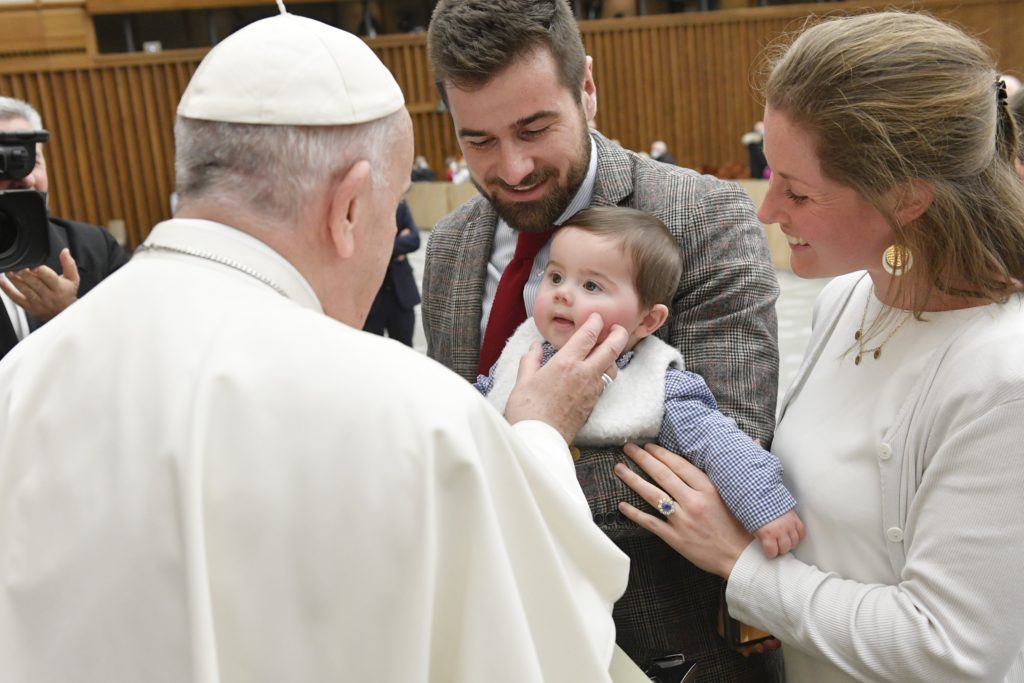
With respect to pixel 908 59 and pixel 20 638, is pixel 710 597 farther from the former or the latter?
→ pixel 20 638

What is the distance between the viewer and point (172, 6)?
14242mm

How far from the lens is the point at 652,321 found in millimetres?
2078

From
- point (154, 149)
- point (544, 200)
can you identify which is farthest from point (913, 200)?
point (154, 149)

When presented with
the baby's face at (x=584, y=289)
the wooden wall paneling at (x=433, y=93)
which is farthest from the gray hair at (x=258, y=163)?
the wooden wall paneling at (x=433, y=93)

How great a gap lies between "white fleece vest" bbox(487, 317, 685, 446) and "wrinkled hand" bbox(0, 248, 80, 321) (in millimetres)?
1836

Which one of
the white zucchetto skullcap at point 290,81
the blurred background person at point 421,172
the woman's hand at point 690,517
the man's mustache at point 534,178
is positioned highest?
the white zucchetto skullcap at point 290,81

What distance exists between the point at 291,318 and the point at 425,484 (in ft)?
0.89

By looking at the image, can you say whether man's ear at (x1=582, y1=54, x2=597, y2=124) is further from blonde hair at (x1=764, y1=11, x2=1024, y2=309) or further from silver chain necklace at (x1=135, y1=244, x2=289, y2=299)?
silver chain necklace at (x1=135, y1=244, x2=289, y2=299)

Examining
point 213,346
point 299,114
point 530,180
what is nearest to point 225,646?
point 213,346

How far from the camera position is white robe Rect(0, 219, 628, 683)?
1.12m

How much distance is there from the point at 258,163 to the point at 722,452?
1.04 meters

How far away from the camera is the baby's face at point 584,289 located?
6.66 feet

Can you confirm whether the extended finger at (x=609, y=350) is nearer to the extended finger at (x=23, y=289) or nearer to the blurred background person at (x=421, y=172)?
the extended finger at (x=23, y=289)

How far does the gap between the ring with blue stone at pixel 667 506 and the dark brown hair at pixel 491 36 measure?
932 mm
